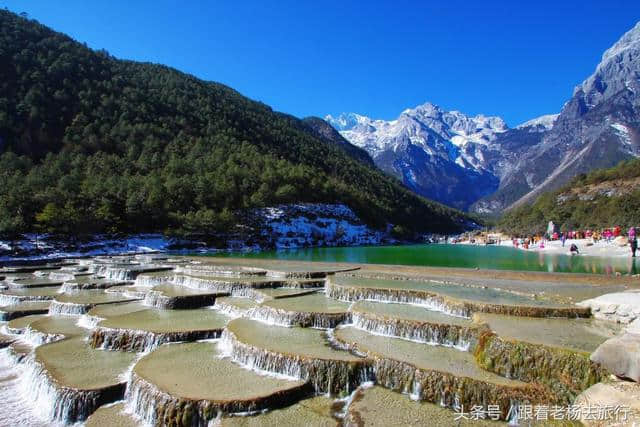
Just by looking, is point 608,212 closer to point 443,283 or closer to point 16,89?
point 443,283

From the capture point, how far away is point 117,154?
401 ft

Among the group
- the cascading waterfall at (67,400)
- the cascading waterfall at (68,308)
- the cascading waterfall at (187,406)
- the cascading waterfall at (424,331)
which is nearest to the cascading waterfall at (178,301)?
the cascading waterfall at (68,308)

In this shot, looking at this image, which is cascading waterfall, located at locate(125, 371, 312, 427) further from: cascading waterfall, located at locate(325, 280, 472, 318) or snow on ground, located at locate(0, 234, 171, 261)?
snow on ground, located at locate(0, 234, 171, 261)

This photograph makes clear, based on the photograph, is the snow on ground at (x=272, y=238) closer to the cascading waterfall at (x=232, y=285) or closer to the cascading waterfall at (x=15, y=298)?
the cascading waterfall at (x=15, y=298)

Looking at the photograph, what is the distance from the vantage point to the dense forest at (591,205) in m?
Result: 99.8

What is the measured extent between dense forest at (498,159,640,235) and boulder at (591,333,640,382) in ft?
327

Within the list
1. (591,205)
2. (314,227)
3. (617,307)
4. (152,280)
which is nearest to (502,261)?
(617,307)

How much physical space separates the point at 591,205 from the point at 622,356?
130026 millimetres

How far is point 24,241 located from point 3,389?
56.8 m

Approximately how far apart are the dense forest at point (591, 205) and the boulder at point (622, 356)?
3924 inches

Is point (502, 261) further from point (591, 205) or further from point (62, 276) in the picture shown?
point (591, 205)

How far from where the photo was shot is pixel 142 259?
5022cm

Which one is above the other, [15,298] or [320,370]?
→ [320,370]

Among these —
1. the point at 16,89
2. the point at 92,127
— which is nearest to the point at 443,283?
the point at 92,127
